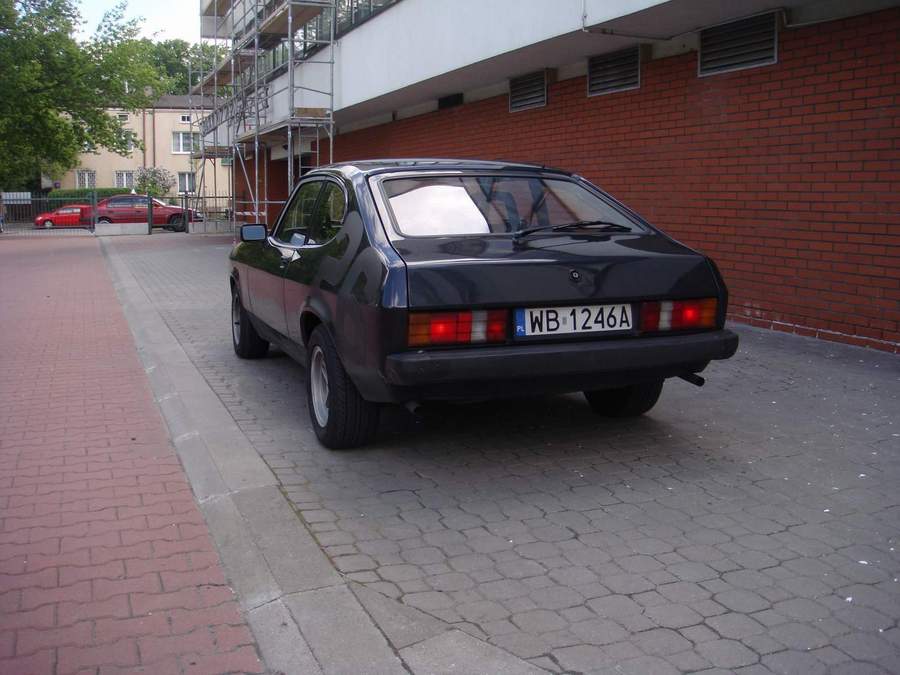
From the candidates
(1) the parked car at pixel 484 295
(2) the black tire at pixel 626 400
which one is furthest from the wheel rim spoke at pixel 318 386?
(2) the black tire at pixel 626 400

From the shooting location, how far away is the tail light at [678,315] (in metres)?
4.93

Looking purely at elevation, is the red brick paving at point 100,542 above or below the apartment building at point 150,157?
below

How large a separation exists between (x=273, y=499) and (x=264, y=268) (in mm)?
2690

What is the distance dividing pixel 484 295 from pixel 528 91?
9792mm

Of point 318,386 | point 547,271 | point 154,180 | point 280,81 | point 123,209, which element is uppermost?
point 280,81

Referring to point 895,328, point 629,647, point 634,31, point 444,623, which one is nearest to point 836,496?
point 629,647

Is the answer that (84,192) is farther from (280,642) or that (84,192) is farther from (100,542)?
(280,642)

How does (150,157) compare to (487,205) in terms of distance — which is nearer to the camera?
(487,205)

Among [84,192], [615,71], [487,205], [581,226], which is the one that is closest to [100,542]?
[487,205]

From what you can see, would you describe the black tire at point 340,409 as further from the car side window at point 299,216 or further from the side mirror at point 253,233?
the side mirror at point 253,233

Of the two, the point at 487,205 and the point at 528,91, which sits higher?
the point at 528,91

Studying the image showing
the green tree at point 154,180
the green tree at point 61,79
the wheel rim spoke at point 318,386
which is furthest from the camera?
the green tree at point 154,180

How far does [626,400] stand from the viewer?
5.90 metres

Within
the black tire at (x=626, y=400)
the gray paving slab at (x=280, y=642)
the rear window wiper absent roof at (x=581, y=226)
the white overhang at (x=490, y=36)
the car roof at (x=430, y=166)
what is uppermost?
the white overhang at (x=490, y=36)
